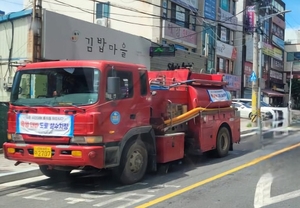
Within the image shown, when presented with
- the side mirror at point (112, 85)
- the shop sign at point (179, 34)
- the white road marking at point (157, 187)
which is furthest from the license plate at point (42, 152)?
the shop sign at point (179, 34)

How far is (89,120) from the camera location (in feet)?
22.5

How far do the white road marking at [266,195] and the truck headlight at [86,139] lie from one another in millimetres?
2727

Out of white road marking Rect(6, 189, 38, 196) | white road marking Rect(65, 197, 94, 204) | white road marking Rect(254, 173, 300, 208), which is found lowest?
white road marking Rect(6, 189, 38, 196)

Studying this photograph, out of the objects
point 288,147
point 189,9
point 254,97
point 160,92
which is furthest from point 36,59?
point 189,9

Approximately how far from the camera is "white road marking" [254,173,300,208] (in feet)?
21.2

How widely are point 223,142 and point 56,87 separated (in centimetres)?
574

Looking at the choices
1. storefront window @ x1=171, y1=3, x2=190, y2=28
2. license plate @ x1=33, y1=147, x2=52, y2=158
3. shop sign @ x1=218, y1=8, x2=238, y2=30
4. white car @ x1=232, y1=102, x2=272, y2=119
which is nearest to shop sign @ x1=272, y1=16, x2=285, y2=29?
shop sign @ x1=218, y1=8, x2=238, y2=30

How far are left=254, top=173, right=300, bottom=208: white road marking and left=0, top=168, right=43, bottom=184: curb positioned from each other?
454 centimetres

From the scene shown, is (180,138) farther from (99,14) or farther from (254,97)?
(99,14)

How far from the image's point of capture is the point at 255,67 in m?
22.3

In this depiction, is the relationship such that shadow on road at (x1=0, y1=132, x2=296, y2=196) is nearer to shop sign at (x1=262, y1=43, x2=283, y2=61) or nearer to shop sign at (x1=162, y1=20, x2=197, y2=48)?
shop sign at (x1=162, y1=20, x2=197, y2=48)

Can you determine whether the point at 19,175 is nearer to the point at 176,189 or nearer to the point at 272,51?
the point at 176,189

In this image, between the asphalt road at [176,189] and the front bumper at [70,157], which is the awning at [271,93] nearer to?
the asphalt road at [176,189]

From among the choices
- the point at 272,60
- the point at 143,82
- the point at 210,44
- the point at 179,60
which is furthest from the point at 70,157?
the point at 272,60
